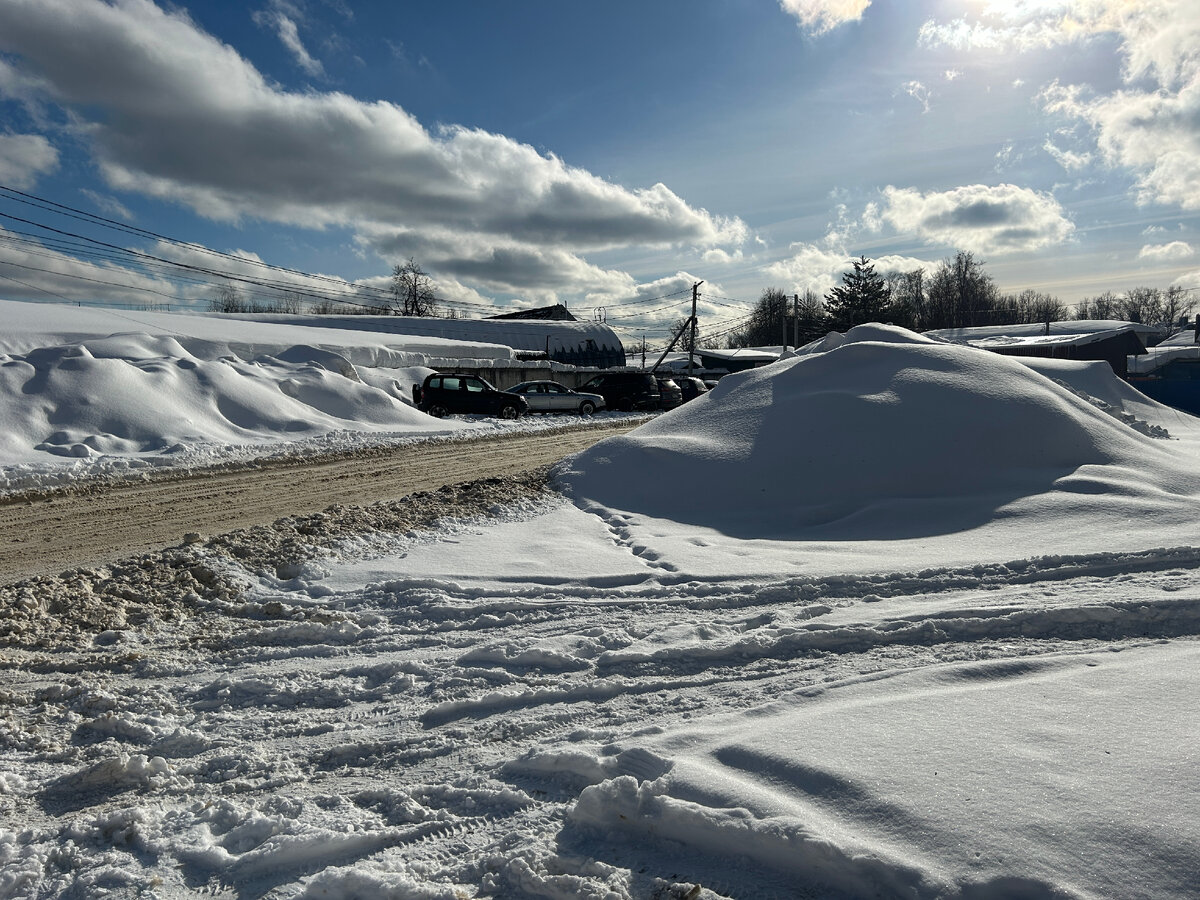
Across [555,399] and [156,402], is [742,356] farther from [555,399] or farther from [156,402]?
[156,402]

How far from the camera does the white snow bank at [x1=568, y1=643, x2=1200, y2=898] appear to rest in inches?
94.0

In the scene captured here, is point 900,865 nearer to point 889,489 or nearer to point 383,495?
point 889,489

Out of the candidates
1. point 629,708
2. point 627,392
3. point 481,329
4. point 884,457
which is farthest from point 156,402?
point 481,329

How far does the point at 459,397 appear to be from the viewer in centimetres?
2423

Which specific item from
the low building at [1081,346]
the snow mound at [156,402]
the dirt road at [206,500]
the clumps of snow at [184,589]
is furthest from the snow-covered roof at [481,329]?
the clumps of snow at [184,589]

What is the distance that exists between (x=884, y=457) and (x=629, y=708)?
6.40 m

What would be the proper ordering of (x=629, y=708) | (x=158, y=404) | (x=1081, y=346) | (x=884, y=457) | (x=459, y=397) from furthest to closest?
(x=1081, y=346)
(x=459, y=397)
(x=158, y=404)
(x=884, y=457)
(x=629, y=708)

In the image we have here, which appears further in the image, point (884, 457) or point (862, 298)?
point (862, 298)

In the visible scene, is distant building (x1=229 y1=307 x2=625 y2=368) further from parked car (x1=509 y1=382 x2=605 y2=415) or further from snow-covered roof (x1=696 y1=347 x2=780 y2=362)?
parked car (x1=509 y1=382 x2=605 y2=415)

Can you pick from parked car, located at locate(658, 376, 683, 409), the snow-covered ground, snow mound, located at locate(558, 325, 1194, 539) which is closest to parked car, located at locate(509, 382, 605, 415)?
parked car, located at locate(658, 376, 683, 409)

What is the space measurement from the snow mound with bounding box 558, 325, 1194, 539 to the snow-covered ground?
233 mm

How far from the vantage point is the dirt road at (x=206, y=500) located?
750cm

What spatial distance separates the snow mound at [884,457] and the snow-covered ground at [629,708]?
233 mm

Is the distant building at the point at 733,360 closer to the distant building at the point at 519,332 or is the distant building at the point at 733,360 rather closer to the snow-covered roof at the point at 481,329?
the distant building at the point at 519,332
